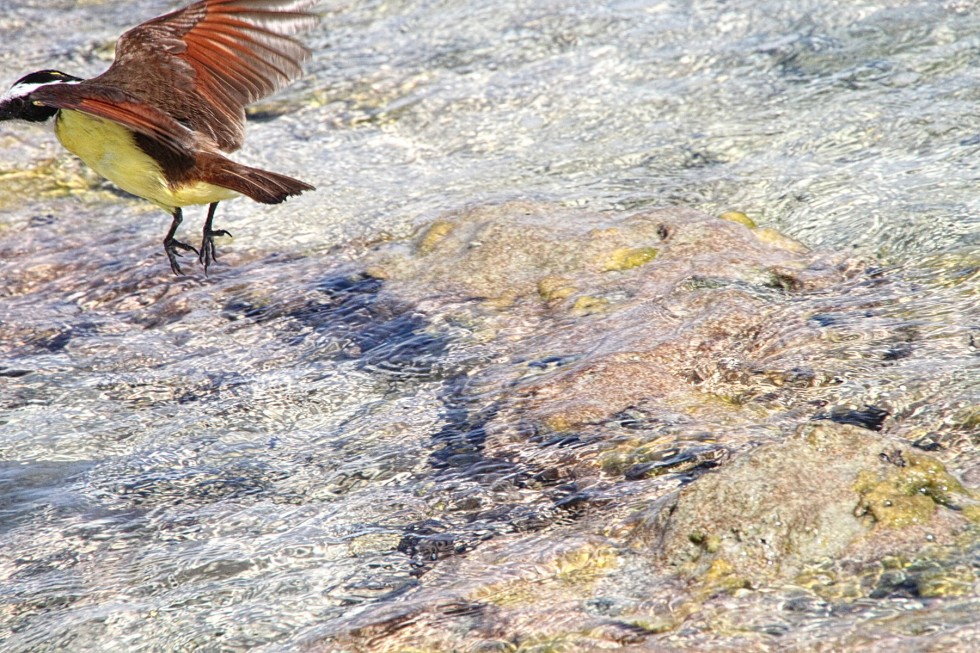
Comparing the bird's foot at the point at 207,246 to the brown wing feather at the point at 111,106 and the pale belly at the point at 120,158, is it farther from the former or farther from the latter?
the brown wing feather at the point at 111,106

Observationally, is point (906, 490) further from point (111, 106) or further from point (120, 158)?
point (120, 158)

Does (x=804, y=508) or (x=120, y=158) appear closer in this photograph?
(x=804, y=508)

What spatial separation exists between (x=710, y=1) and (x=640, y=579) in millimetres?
6822

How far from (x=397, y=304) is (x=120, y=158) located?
1.49m

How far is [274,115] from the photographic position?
8133 millimetres

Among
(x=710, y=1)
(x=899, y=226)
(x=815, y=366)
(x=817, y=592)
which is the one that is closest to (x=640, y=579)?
(x=817, y=592)

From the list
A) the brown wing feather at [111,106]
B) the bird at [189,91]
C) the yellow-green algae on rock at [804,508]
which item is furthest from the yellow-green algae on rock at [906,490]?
the brown wing feather at [111,106]

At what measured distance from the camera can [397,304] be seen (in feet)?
17.7

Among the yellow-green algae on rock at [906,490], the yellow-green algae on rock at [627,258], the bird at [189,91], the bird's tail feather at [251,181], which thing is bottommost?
the yellow-green algae on rock at [906,490]

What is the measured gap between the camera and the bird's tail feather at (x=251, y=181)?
453cm

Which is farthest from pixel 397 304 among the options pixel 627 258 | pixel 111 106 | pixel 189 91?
pixel 111 106

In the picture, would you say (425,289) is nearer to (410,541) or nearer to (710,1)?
(410,541)

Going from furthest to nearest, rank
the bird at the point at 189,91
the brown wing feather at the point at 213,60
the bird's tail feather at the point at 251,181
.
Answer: the brown wing feather at the point at 213,60 < the bird at the point at 189,91 < the bird's tail feather at the point at 251,181

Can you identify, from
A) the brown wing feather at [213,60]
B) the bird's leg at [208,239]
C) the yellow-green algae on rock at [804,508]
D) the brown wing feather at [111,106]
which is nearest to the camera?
the yellow-green algae on rock at [804,508]
